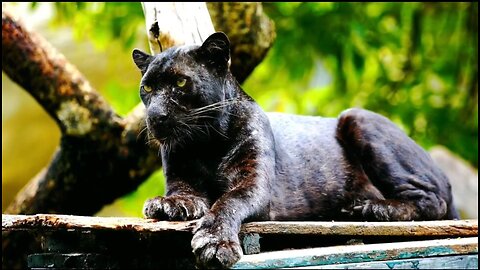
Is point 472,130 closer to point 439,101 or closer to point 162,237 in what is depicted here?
point 439,101

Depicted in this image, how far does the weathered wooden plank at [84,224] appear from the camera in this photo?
266cm

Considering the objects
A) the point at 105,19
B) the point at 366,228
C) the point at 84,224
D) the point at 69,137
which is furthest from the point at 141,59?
the point at 105,19

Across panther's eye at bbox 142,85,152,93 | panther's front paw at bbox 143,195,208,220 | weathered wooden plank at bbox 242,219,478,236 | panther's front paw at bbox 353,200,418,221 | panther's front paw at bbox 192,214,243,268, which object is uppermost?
panther's eye at bbox 142,85,152,93

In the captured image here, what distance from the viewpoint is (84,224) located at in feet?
8.73

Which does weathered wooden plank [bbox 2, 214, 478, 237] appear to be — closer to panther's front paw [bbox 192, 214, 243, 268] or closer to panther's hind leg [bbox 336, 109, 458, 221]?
panther's front paw [bbox 192, 214, 243, 268]

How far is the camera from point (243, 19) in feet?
16.2

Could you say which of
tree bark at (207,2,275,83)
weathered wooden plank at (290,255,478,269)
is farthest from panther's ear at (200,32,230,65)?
tree bark at (207,2,275,83)

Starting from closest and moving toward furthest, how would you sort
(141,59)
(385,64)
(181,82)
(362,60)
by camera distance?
(181,82), (141,59), (362,60), (385,64)

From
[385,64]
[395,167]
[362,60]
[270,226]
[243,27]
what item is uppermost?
[243,27]

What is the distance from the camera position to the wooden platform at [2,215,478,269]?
8.39 feet

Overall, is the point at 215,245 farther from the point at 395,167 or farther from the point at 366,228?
the point at 395,167

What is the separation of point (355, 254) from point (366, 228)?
0.41 m

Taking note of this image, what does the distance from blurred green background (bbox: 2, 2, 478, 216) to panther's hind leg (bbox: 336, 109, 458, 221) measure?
243 cm

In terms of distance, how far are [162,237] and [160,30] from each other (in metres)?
1.53
